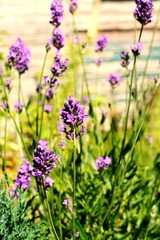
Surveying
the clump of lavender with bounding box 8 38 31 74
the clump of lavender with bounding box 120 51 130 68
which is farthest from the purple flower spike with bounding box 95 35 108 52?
the clump of lavender with bounding box 8 38 31 74

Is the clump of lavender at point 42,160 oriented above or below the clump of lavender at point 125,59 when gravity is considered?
below

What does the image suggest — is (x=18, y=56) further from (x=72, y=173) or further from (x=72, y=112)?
(x=72, y=173)

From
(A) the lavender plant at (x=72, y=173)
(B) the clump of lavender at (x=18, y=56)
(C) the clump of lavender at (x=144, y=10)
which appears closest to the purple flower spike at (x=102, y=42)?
(A) the lavender plant at (x=72, y=173)

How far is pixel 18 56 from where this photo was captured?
145 centimetres

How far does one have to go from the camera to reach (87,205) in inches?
66.6

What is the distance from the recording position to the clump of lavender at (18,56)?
4.66 feet


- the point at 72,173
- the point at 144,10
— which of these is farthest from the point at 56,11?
the point at 72,173

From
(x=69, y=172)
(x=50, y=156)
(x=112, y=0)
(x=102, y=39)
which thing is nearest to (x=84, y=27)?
(x=112, y=0)

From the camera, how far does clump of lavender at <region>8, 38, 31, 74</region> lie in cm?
142

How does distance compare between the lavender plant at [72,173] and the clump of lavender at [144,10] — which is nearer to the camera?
the lavender plant at [72,173]

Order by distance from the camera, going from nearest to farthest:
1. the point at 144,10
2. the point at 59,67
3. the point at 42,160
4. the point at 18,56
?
the point at 42,160 → the point at 144,10 → the point at 59,67 → the point at 18,56

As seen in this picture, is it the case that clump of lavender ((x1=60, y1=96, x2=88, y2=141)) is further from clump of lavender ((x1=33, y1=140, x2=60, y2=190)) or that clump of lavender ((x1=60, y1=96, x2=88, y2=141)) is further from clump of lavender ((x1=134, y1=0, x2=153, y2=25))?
clump of lavender ((x1=134, y1=0, x2=153, y2=25))

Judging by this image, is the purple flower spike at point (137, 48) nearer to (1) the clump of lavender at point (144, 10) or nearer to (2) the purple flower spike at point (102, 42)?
(1) the clump of lavender at point (144, 10)

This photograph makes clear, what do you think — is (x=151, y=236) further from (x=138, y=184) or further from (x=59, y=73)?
(x=59, y=73)
